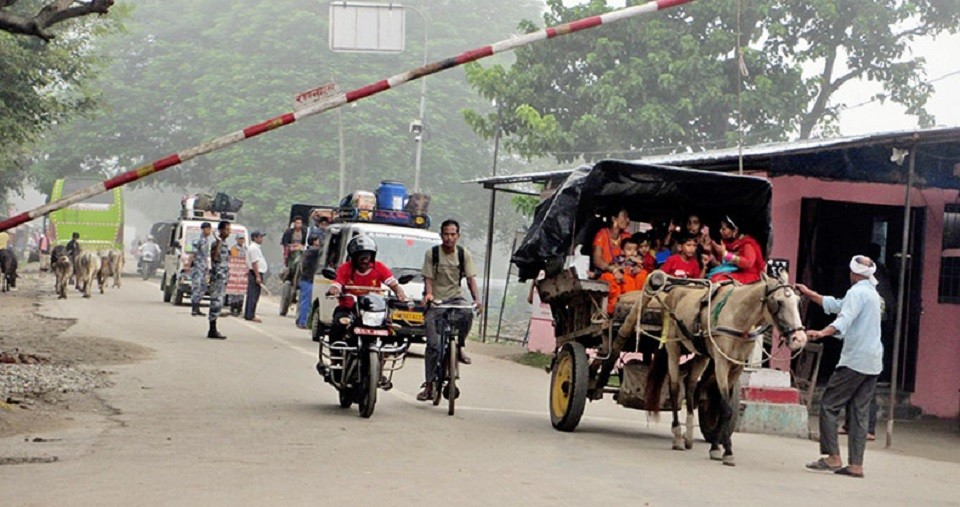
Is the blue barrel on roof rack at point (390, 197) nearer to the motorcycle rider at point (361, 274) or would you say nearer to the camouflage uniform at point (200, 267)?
the camouflage uniform at point (200, 267)

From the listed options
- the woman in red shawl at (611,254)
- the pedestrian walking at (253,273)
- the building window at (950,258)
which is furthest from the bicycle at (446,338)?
the pedestrian walking at (253,273)

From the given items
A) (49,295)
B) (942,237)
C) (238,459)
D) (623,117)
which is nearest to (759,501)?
(238,459)

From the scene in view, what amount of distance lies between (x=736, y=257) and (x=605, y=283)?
129 cm

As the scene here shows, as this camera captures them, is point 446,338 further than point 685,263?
Yes

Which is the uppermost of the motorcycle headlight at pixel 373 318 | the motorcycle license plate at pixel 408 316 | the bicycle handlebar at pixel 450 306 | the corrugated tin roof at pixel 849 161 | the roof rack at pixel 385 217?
the corrugated tin roof at pixel 849 161

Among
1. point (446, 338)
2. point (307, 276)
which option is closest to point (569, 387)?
point (446, 338)

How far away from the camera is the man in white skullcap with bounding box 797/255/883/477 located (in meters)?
11.8

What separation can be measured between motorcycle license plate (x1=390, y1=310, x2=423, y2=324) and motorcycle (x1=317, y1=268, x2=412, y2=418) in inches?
287

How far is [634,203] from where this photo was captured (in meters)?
14.8

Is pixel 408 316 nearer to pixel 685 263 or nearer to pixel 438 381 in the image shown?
pixel 438 381

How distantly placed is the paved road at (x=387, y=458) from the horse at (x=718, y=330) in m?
0.47

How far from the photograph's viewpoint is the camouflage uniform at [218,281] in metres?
23.5

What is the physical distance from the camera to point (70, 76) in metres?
33.0

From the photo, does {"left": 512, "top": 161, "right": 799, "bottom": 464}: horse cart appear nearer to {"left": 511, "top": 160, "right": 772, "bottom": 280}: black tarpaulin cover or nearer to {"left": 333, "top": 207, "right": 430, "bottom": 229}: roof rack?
{"left": 511, "top": 160, "right": 772, "bottom": 280}: black tarpaulin cover
